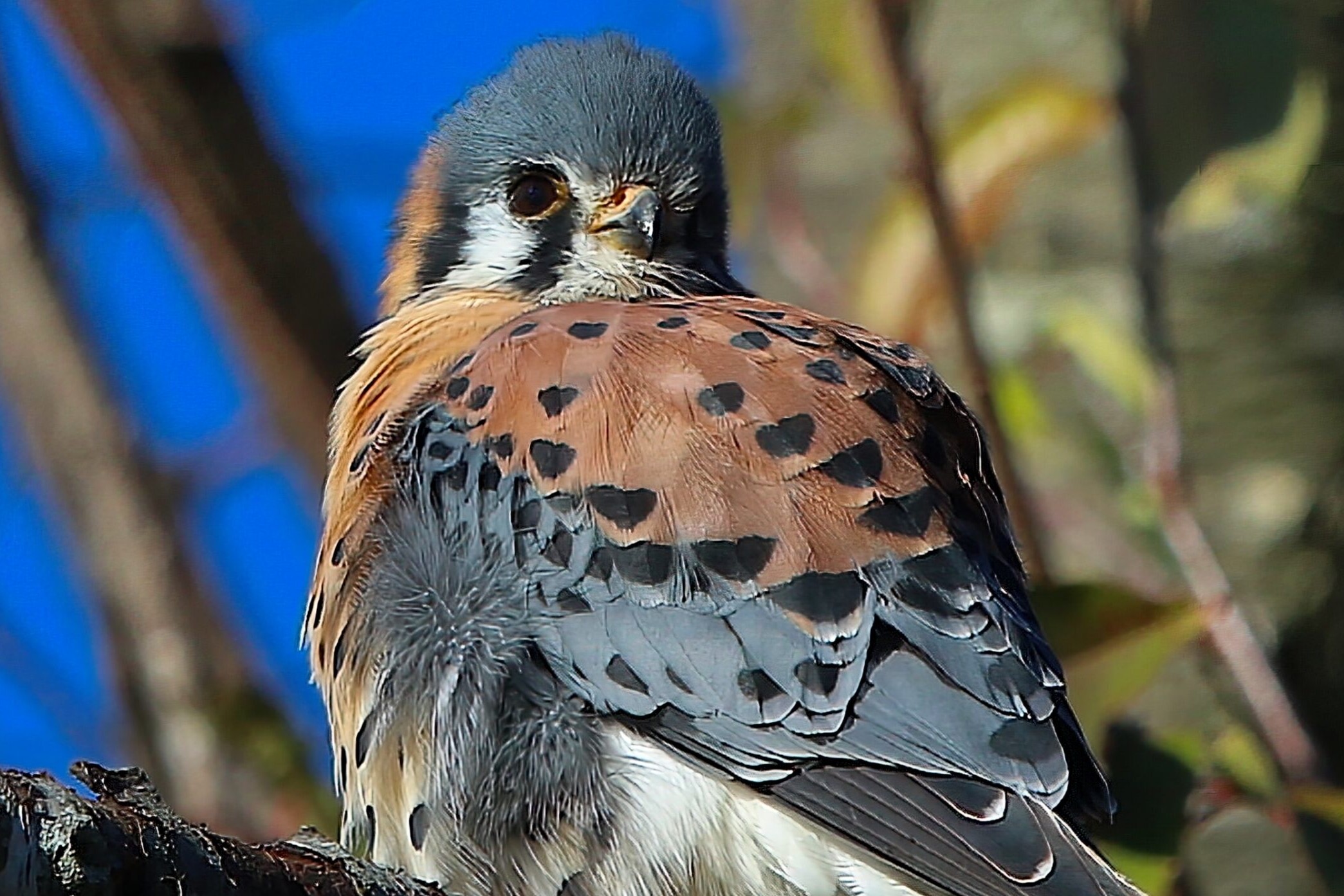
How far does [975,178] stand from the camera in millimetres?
3713

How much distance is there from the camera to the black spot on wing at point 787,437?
282 centimetres

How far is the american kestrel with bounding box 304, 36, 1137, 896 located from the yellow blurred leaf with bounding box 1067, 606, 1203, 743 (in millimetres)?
239

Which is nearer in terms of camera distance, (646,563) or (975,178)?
(646,563)

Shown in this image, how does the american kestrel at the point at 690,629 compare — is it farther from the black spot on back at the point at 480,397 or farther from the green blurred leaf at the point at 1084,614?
the green blurred leaf at the point at 1084,614

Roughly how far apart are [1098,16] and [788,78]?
116 centimetres

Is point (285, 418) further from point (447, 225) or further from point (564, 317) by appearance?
point (564, 317)

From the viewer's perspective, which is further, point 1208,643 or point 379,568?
point 1208,643

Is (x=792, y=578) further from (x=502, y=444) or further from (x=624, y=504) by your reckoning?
(x=502, y=444)

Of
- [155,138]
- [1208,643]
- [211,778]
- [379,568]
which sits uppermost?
[155,138]

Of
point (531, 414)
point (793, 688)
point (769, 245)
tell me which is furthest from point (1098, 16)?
point (793, 688)

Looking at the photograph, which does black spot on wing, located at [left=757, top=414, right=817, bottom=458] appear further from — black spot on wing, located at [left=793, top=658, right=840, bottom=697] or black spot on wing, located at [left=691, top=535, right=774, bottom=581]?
black spot on wing, located at [left=793, top=658, right=840, bottom=697]

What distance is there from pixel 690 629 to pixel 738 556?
0.12 metres

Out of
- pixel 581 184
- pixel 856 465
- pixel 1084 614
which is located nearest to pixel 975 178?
pixel 581 184

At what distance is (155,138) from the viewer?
413cm
